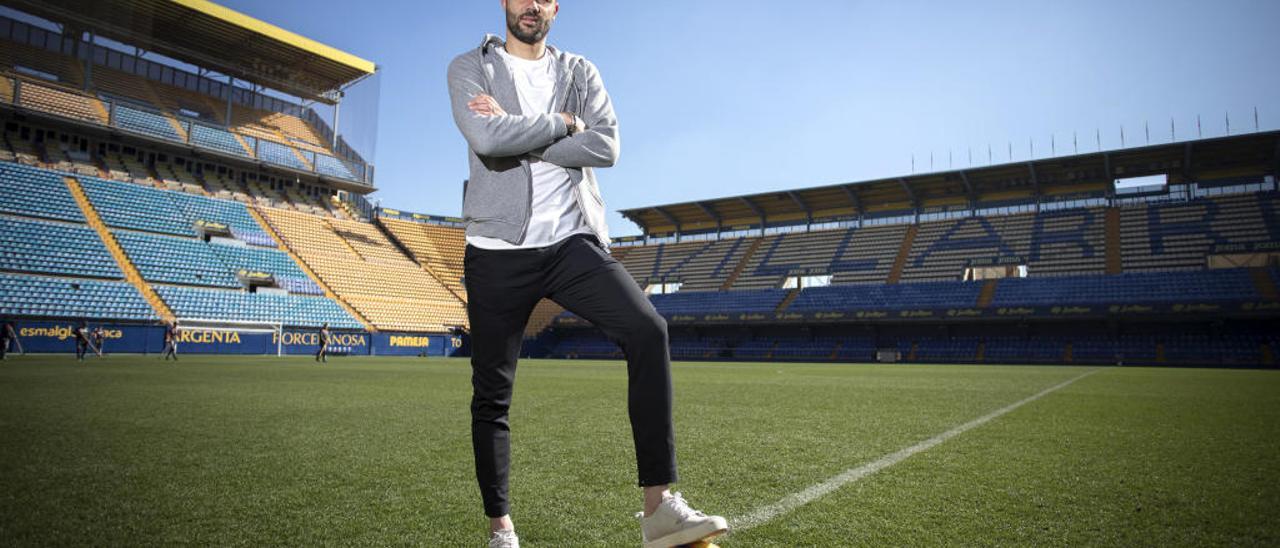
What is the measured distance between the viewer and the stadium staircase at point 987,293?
33781 millimetres

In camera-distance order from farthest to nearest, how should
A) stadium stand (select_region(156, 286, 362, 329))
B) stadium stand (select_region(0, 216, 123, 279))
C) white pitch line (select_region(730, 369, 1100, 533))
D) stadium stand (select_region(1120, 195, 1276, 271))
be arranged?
stadium stand (select_region(1120, 195, 1276, 271)), stadium stand (select_region(156, 286, 362, 329)), stadium stand (select_region(0, 216, 123, 279)), white pitch line (select_region(730, 369, 1100, 533))

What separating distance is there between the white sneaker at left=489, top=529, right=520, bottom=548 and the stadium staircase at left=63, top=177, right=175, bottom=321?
105ft

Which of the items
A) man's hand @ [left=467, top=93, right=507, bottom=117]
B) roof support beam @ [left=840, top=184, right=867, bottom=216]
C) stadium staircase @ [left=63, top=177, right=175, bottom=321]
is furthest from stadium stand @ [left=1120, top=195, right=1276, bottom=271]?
stadium staircase @ [left=63, top=177, right=175, bottom=321]

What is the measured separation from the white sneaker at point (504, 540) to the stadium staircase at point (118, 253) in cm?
3201

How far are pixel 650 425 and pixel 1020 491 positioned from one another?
7.65 ft

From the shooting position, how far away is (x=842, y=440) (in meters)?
5.32

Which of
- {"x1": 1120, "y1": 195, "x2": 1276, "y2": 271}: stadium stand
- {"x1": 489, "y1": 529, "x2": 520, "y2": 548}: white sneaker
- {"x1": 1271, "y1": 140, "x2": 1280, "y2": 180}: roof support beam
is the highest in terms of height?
{"x1": 1271, "y1": 140, "x2": 1280, "y2": 180}: roof support beam

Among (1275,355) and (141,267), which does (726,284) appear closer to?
(1275,355)

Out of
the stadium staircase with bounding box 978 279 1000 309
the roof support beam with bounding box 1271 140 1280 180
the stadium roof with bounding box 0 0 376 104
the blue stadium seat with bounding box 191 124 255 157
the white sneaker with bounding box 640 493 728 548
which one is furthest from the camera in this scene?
the blue stadium seat with bounding box 191 124 255 157

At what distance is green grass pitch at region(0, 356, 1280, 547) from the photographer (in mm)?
2754

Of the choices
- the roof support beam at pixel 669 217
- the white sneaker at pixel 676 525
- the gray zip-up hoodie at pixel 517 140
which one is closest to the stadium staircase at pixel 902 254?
the roof support beam at pixel 669 217

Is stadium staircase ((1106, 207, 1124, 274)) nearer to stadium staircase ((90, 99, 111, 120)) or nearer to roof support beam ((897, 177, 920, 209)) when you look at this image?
roof support beam ((897, 177, 920, 209))

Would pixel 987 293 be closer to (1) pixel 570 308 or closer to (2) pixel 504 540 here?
(1) pixel 570 308

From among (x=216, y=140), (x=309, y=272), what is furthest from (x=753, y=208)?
(x=216, y=140)
